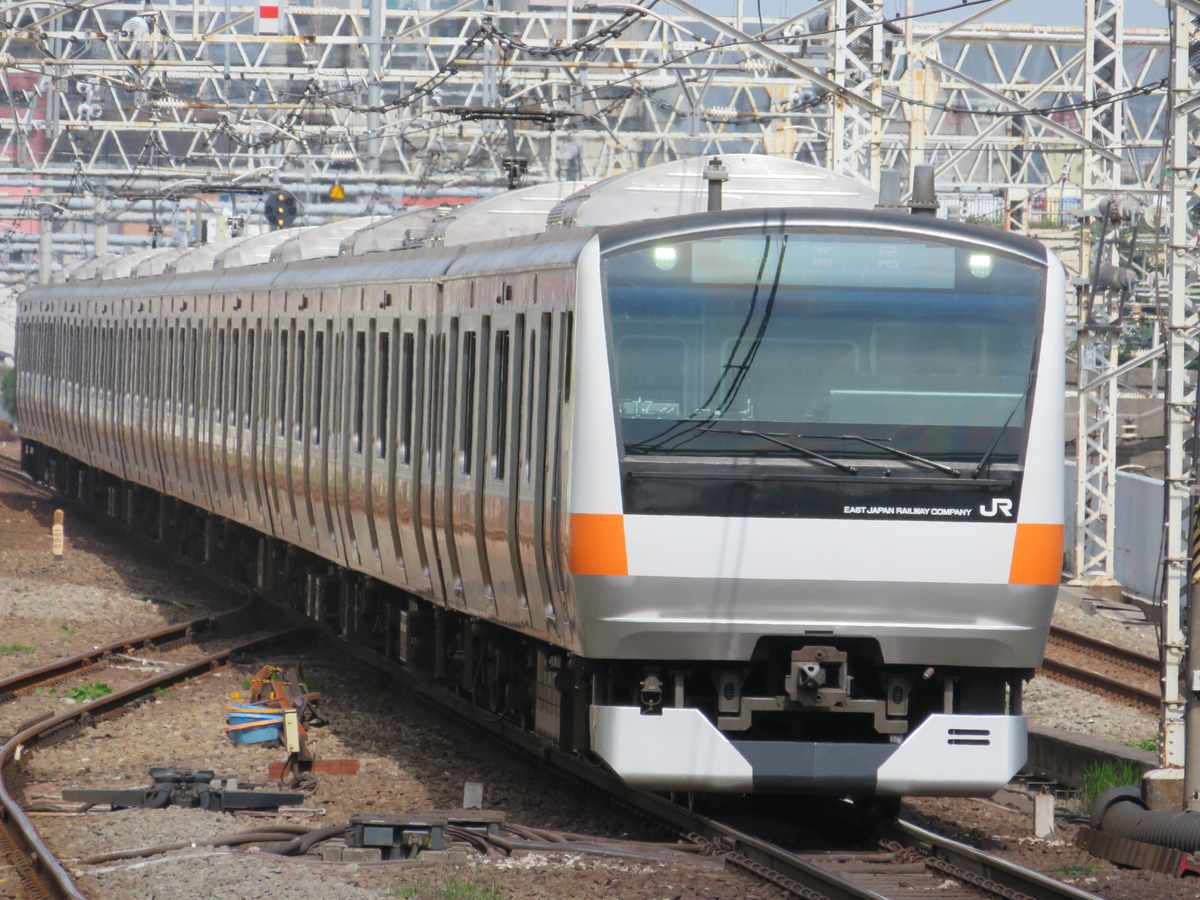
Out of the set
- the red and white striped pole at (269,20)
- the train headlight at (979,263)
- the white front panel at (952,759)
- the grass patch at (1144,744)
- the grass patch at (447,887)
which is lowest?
the grass patch at (1144,744)

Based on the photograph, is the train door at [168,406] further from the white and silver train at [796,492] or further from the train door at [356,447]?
the white and silver train at [796,492]

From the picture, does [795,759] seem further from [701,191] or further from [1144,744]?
[1144,744]

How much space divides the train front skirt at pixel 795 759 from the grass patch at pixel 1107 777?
86.2 inches

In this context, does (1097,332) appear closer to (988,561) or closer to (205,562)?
(205,562)

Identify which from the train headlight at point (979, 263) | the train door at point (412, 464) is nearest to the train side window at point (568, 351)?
the train headlight at point (979, 263)

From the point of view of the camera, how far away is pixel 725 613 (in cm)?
839

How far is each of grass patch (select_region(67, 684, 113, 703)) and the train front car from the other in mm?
6728

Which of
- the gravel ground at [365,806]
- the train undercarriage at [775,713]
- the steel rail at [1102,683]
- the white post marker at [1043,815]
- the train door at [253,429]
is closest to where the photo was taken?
the gravel ground at [365,806]

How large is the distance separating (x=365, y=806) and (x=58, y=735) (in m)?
3.20

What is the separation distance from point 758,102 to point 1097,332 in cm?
3428

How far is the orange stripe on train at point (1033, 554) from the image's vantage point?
27.7 feet

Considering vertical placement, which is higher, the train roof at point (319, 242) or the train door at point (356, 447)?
the train roof at point (319, 242)

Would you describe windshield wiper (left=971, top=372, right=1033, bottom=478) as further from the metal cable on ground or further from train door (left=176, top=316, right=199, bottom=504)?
train door (left=176, top=316, right=199, bottom=504)

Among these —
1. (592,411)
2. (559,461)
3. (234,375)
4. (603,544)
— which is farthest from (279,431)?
(603,544)
